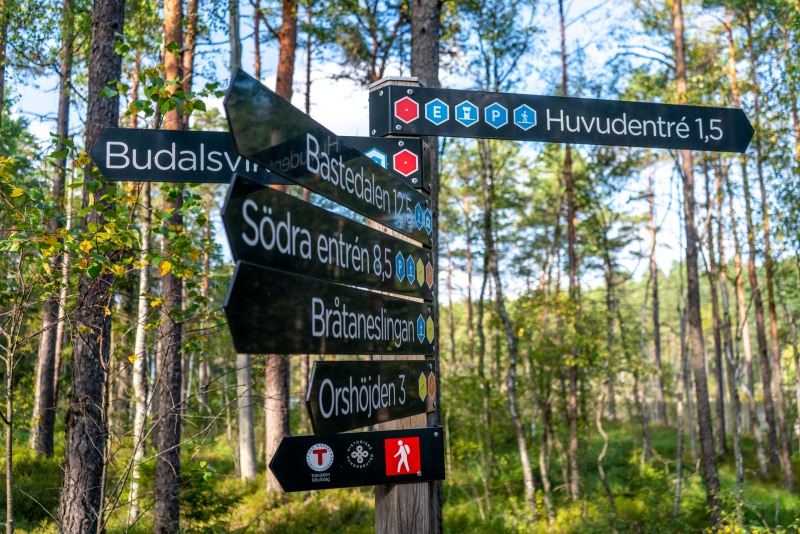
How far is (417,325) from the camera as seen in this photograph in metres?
2.90

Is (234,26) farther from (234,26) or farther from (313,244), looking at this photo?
(313,244)

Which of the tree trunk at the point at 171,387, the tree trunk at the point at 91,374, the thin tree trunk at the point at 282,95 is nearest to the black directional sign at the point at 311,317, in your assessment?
the tree trunk at the point at 91,374

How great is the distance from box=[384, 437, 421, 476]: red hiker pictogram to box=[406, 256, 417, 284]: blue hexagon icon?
2.03ft

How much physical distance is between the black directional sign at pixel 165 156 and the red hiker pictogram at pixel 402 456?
1093mm

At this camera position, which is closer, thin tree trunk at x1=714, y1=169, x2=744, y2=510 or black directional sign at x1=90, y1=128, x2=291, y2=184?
black directional sign at x1=90, y1=128, x2=291, y2=184

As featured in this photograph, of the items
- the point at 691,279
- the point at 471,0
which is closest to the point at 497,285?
the point at 691,279

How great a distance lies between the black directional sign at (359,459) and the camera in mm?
2375

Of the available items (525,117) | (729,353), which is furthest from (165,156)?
(729,353)

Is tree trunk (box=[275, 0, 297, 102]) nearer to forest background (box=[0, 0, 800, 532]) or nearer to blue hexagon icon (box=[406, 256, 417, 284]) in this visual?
forest background (box=[0, 0, 800, 532])

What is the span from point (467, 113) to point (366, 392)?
144cm

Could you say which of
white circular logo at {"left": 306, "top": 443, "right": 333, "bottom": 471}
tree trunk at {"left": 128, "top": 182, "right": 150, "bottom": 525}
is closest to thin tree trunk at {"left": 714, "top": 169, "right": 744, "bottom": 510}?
tree trunk at {"left": 128, "top": 182, "right": 150, "bottom": 525}

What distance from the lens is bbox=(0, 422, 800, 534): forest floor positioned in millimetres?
9891

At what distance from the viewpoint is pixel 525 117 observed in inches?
133

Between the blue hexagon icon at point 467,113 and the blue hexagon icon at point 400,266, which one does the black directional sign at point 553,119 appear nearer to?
the blue hexagon icon at point 467,113
